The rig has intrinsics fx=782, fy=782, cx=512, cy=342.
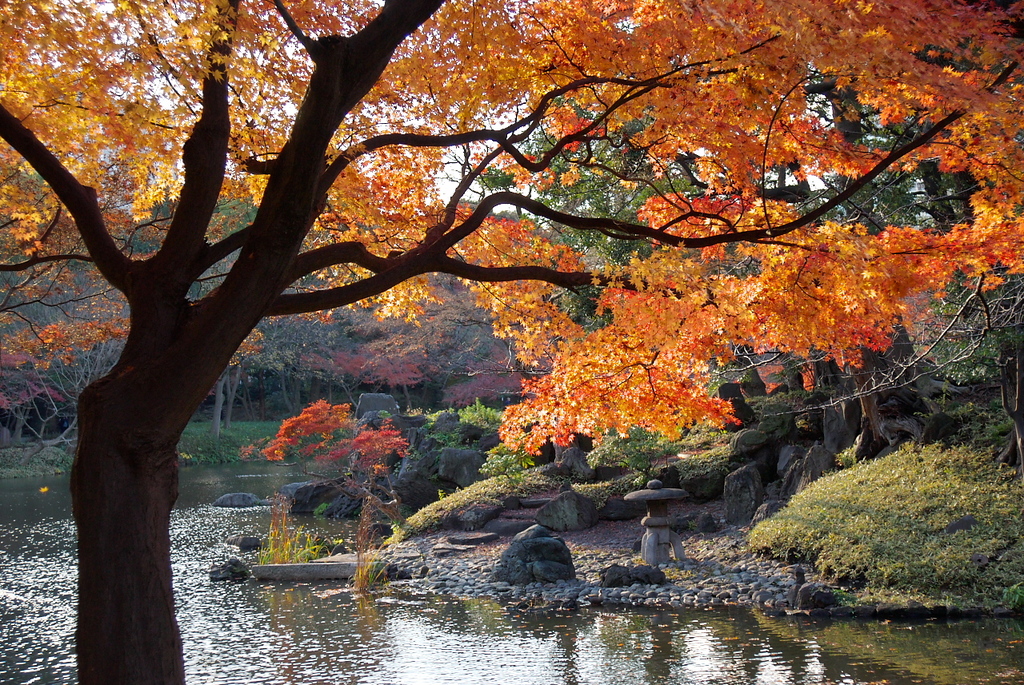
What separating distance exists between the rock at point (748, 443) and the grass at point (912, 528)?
6.13ft

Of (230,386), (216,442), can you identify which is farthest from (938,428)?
(230,386)

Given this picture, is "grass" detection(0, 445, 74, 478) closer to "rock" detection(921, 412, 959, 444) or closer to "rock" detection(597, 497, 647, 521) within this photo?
"rock" detection(597, 497, 647, 521)

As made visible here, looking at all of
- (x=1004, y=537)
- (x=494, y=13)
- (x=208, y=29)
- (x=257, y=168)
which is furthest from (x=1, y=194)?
(x=1004, y=537)

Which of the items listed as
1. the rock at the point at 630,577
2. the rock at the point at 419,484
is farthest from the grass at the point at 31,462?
the rock at the point at 630,577

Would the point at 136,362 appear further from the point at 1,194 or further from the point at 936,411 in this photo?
the point at 936,411

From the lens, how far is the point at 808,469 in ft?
37.9

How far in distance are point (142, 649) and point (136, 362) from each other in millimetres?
1335

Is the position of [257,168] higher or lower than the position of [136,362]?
higher

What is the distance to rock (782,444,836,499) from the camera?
11.5m

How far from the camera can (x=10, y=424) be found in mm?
26828

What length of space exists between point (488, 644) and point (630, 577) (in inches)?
91.1

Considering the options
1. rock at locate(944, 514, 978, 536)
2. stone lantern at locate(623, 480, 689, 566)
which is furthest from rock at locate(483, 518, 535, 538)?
rock at locate(944, 514, 978, 536)

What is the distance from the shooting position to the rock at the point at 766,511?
10.7 metres

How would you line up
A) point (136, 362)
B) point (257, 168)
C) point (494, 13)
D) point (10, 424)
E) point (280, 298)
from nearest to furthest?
point (136, 362), point (280, 298), point (257, 168), point (494, 13), point (10, 424)
